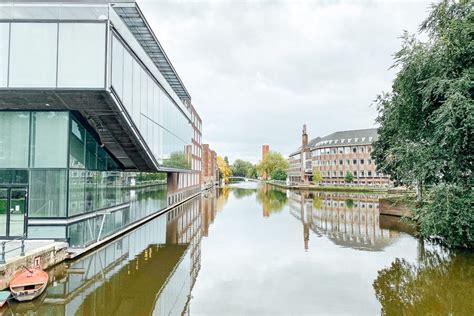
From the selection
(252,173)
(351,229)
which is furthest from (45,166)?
(252,173)

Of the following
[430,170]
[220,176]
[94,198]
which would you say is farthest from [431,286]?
[220,176]

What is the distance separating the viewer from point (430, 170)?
1470 centimetres

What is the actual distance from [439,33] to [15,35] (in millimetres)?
17347

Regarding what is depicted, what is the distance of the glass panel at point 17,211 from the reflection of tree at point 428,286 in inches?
515

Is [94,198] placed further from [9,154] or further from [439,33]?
[439,33]

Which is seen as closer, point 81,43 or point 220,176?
point 81,43

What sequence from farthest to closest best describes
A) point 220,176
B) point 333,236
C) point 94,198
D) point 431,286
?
point 220,176, point 333,236, point 94,198, point 431,286

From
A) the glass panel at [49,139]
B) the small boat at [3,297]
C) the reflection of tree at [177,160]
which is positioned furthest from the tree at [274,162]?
the small boat at [3,297]

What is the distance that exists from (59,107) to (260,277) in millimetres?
10404

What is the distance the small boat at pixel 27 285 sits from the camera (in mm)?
8617

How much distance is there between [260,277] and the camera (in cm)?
1139

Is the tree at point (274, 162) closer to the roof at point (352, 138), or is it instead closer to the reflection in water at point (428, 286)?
the roof at point (352, 138)

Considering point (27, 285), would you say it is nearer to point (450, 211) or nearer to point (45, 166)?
point (45, 166)

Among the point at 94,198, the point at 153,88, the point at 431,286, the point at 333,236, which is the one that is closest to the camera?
the point at 431,286
